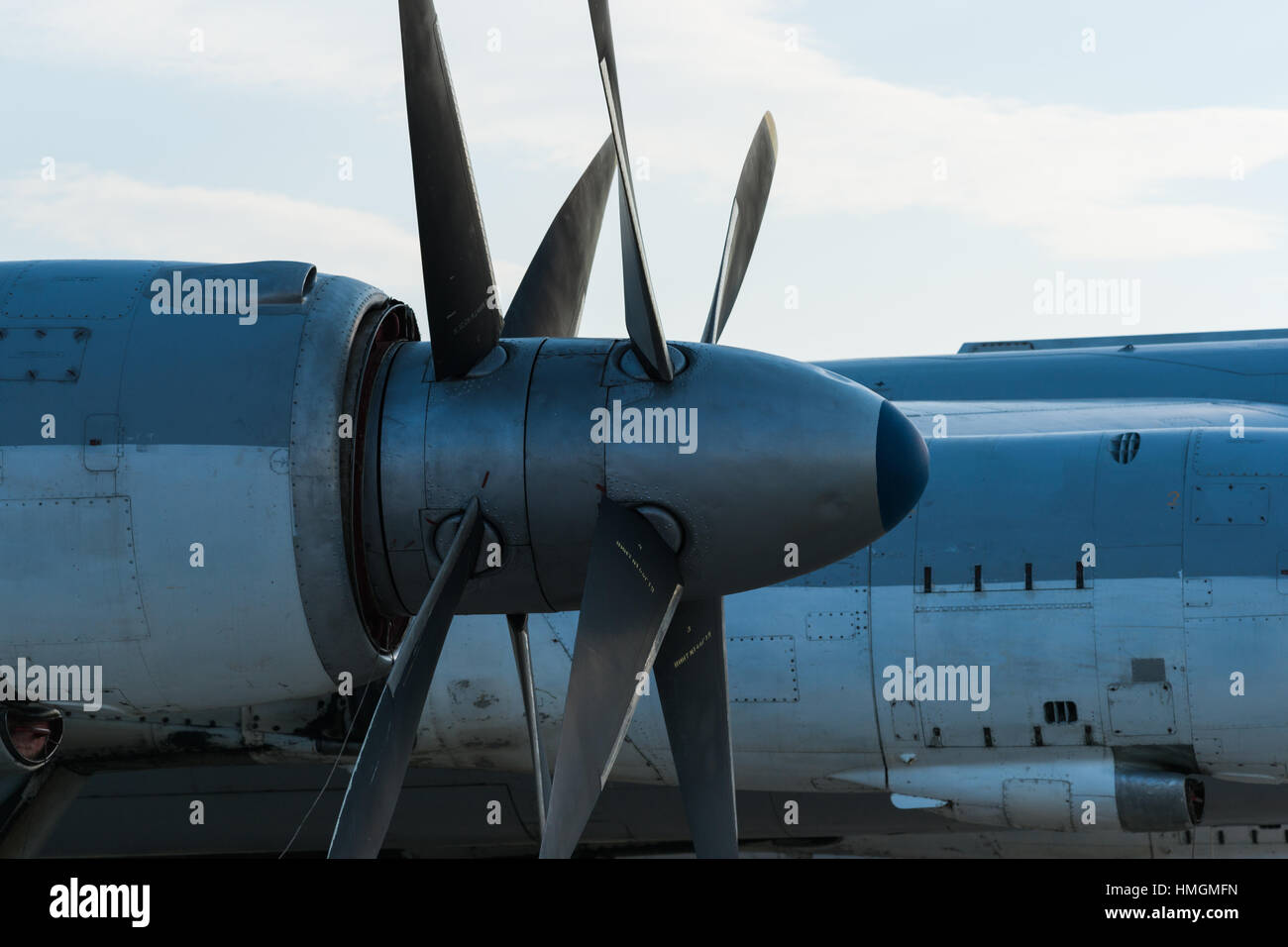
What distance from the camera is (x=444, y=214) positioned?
21.4ft

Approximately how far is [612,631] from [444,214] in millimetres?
2038

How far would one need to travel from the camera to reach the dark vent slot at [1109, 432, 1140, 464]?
1225cm

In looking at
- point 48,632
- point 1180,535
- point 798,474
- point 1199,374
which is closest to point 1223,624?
point 1180,535

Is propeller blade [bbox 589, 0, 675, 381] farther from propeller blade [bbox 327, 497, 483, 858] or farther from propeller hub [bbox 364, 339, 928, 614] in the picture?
propeller blade [bbox 327, 497, 483, 858]

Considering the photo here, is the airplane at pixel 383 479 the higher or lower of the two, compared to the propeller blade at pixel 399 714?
higher

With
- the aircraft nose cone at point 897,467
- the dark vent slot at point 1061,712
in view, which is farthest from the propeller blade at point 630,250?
the dark vent slot at point 1061,712

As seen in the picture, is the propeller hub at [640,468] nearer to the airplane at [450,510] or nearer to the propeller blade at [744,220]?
the airplane at [450,510]

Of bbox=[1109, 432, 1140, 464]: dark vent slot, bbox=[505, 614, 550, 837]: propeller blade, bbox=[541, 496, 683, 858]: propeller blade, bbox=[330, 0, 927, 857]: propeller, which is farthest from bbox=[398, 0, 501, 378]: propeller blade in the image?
bbox=[1109, 432, 1140, 464]: dark vent slot

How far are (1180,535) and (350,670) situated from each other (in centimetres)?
782

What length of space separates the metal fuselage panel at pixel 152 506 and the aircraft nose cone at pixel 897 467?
2.44m

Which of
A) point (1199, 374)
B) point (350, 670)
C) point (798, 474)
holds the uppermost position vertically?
point (1199, 374)

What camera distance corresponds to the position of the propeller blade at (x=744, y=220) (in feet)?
27.0
